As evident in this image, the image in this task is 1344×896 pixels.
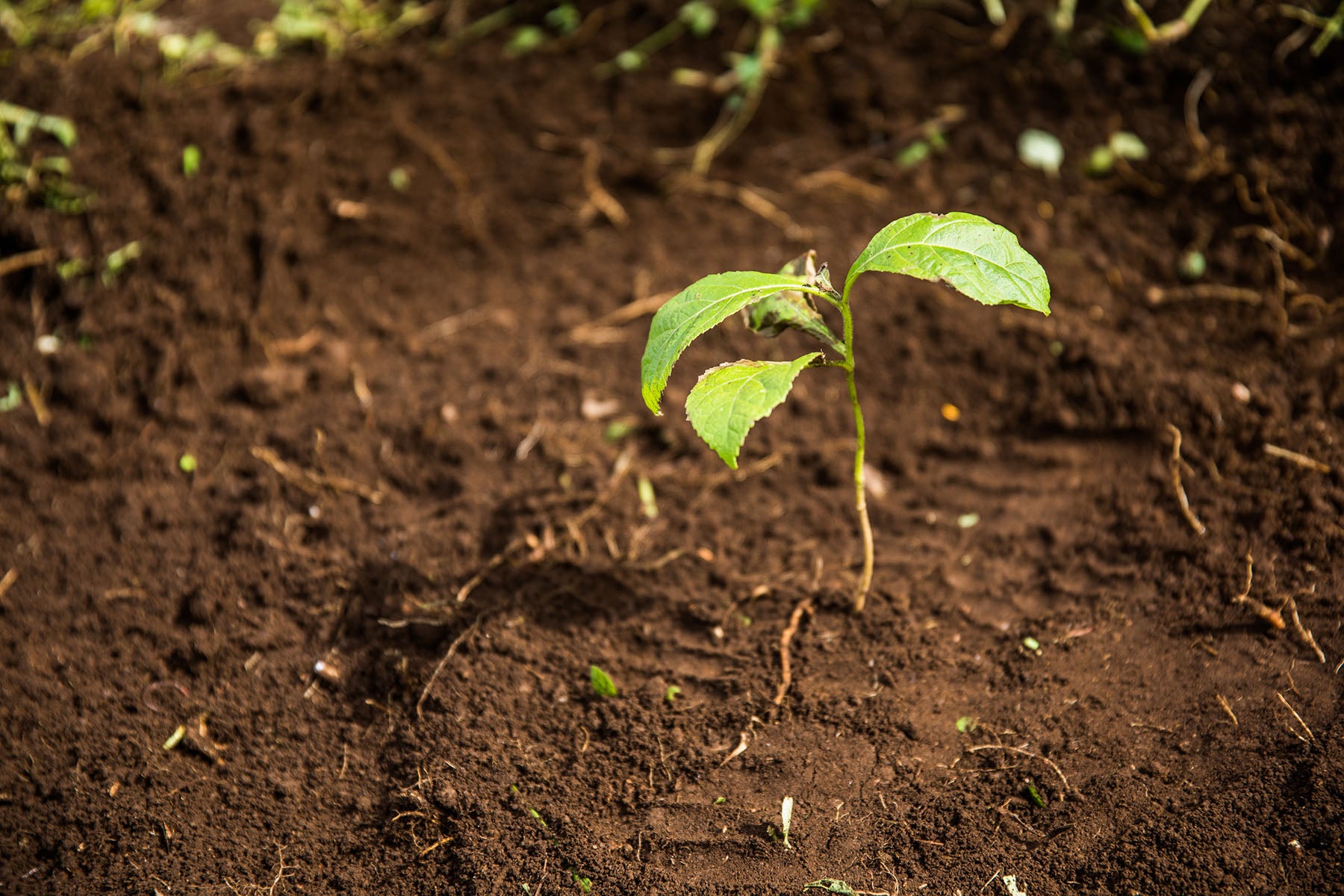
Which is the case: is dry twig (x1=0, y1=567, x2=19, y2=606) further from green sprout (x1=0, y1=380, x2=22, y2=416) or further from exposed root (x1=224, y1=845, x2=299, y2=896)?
exposed root (x1=224, y1=845, x2=299, y2=896)

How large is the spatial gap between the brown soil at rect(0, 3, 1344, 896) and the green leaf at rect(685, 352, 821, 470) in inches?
24.3

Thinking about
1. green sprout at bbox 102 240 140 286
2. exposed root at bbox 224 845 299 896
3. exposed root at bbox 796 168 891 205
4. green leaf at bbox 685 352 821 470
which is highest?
green leaf at bbox 685 352 821 470

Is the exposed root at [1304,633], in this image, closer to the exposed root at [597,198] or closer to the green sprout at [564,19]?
the exposed root at [597,198]

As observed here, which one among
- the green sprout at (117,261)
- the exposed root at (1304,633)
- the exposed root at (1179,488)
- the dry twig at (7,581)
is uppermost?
the green sprout at (117,261)

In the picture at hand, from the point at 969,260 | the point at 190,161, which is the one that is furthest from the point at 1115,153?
the point at 190,161

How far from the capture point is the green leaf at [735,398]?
54.6 inches

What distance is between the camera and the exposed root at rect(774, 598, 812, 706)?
176 centimetres

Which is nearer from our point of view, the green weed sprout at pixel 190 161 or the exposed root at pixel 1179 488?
the exposed root at pixel 1179 488

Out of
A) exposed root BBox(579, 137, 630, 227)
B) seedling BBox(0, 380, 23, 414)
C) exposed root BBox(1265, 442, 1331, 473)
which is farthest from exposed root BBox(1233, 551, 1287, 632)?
seedling BBox(0, 380, 23, 414)

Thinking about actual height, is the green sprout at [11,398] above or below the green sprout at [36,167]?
below

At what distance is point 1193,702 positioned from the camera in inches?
66.0

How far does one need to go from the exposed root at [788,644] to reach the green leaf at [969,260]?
0.75m

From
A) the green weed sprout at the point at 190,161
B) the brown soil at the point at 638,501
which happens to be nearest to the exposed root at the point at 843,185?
the brown soil at the point at 638,501

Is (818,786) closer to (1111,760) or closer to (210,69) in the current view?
(1111,760)
